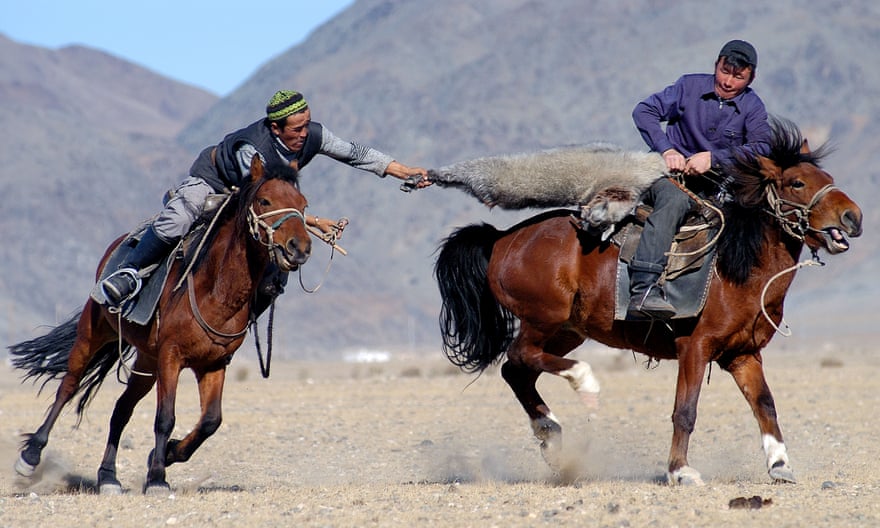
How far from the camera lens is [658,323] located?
8.76m

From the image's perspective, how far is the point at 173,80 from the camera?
190625 millimetres

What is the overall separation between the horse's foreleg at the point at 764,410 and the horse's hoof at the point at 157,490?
3.90 meters

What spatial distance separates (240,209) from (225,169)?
696mm

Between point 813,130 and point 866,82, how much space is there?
6.74 m

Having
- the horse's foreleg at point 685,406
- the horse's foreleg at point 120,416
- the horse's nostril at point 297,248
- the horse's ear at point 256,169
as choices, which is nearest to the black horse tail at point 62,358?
the horse's foreleg at point 120,416

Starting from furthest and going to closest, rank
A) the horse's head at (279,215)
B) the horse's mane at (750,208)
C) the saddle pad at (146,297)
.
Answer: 1. the saddle pad at (146,297)
2. the horse's mane at (750,208)
3. the horse's head at (279,215)

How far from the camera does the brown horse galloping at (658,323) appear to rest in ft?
26.9

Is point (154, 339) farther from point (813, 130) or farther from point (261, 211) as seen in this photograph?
point (813, 130)

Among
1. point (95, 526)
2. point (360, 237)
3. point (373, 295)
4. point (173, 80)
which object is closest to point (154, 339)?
point (95, 526)

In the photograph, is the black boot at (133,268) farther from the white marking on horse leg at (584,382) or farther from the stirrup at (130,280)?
the white marking on horse leg at (584,382)

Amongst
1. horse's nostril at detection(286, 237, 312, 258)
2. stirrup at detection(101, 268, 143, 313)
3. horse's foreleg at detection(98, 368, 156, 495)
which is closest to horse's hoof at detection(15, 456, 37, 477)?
horse's foreleg at detection(98, 368, 156, 495)

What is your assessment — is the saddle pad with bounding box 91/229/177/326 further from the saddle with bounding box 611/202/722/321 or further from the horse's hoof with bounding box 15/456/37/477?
the saddle with bounding box 611/202/722/321

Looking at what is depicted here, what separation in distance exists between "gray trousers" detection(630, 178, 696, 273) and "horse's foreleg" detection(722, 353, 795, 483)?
0.88 meters

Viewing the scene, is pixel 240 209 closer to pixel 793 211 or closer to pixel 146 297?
pixel 146 297
